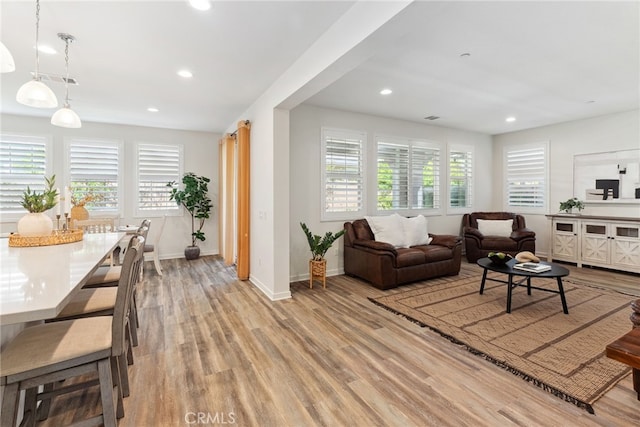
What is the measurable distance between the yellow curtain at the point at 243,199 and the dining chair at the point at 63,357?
119 inches

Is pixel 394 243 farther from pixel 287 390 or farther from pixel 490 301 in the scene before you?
pixel 287 390

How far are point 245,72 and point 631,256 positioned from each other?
6.55m

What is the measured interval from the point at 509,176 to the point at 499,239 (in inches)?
83.4

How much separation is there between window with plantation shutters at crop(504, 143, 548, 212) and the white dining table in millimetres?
7487

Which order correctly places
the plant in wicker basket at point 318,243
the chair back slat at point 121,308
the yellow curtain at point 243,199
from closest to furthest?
the chair back slat at point 121,308, the plant in wicker basket at point 318,243, the yellow curtain at point 243,199

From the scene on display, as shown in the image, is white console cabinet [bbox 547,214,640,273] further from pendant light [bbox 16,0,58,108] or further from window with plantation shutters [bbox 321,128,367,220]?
pendant light [bbox 16,0,58,108]

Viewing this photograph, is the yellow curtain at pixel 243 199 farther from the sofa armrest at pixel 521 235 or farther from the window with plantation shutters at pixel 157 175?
the sofa armrest at pixel 521 235

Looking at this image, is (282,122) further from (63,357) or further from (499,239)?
(499,239)

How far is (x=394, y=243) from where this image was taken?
15.5 ft

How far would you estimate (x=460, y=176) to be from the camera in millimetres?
6617

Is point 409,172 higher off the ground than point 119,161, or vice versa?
point 119,161

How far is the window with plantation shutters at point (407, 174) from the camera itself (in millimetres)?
5516

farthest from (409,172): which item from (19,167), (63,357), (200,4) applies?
(19,167)

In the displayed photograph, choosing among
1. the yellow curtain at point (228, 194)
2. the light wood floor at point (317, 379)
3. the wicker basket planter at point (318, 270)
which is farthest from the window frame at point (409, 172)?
the yellow curtain at point (228, 194)
